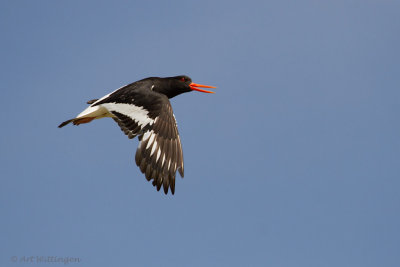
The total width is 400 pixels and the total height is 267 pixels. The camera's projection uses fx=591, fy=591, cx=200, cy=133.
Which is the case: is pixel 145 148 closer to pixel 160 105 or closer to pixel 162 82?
pixel 160 105

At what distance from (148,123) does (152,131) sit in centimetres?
19

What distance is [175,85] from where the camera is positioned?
45.9ft

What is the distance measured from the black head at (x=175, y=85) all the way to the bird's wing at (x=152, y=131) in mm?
1220

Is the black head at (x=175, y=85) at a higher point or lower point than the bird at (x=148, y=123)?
higher

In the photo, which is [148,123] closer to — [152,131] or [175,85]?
[152,131]

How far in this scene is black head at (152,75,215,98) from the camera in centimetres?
1355

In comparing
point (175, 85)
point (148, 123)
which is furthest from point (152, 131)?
point (175, 85)

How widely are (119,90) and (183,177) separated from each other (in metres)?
2.87

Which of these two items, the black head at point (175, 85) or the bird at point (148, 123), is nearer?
the bird at point (148, 123)

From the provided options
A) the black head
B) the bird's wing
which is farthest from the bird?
the black head

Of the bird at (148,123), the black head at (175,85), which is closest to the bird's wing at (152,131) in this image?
the bird at (148,123)

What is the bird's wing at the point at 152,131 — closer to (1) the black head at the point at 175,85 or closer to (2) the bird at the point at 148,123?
(2) the bird at the point at 148,123

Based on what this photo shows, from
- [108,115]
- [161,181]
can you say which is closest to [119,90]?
[108,115]

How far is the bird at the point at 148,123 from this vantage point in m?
10.9
